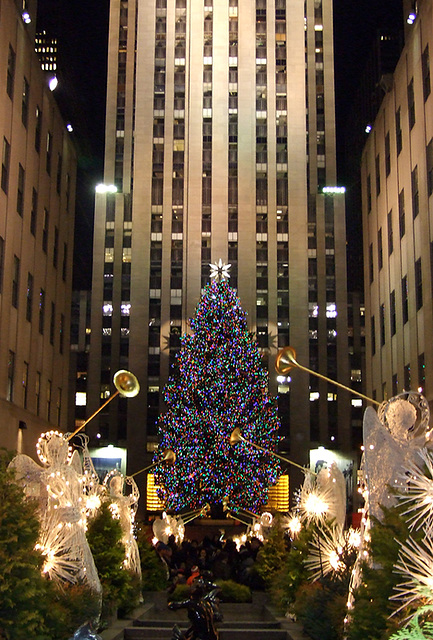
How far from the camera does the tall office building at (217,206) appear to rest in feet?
205

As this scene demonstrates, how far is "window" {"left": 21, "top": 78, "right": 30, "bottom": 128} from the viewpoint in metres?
37.5

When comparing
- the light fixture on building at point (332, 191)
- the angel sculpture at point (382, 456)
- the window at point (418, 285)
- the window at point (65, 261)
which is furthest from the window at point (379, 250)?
the angel sculpture at point (382, 456)

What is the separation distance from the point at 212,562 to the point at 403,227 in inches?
767

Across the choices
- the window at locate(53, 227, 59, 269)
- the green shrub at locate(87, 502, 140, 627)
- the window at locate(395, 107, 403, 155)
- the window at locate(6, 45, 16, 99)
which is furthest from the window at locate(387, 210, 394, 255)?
the green shrub at locate(87, 502, 140, 627)

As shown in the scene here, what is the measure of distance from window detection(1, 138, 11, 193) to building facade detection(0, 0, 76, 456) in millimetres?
40

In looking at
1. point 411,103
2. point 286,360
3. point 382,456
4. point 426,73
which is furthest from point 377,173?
point 382,456

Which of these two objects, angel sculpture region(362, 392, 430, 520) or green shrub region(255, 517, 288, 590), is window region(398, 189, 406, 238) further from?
angel sculpture region(362, 392, 430, 520)

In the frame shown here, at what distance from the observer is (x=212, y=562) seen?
25438 millimetres

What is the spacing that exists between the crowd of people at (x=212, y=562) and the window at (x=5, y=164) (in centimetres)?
1534

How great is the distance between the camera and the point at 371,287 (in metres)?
46.9

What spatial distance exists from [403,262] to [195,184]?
28464 millimetres

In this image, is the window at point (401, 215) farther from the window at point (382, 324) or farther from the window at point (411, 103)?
the window at point (382, 324)

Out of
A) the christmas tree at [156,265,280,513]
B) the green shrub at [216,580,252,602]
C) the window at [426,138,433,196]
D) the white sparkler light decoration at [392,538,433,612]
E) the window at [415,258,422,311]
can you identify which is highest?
the window at [426,138,433,196]

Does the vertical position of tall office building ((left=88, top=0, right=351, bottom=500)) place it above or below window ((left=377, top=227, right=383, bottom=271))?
above
